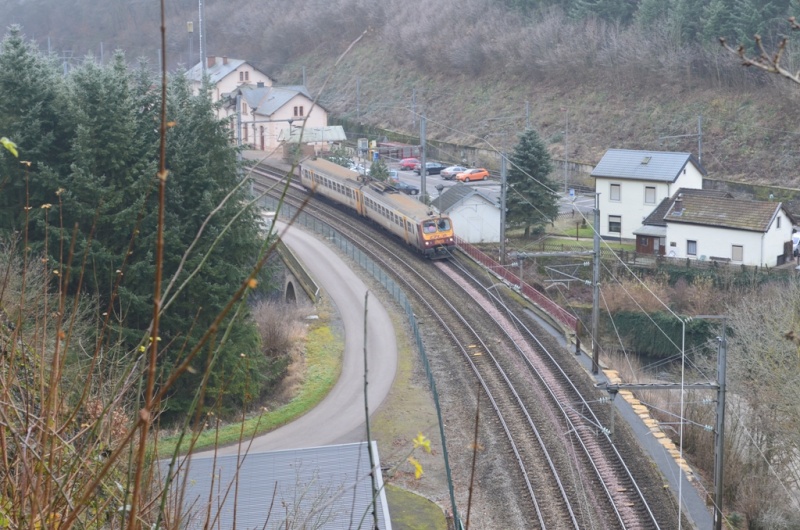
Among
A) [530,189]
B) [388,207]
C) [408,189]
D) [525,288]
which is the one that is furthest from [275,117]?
[525,288]

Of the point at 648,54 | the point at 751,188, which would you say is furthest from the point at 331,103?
the point at 751,188

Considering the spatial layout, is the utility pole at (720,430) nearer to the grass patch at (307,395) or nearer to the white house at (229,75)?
the grass patch at (307,395)

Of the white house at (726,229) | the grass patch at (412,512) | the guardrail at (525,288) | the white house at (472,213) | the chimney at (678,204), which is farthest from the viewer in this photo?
the white house at (472,213)

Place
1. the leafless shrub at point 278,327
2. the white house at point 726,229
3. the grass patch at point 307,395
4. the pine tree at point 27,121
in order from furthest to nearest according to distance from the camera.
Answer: the white house at point 726,229, the leafless shrub at point 278,327, the pine tree at point 27,121, the grass patch at point 307,395

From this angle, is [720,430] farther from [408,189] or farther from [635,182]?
[408,189]

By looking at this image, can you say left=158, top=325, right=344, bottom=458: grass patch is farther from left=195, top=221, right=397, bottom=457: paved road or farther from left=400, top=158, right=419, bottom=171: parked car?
left=400, top=158, right=419, bottom=171: parked car

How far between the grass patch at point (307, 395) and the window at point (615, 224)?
15418mm

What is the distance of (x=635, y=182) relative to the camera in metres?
35.1

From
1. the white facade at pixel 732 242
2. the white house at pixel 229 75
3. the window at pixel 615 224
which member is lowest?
the white facade at pixel 732 242

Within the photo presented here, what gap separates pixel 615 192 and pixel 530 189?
152 inches

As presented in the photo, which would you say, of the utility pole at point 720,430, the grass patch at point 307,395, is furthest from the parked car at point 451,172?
the utility pole at point 720,430

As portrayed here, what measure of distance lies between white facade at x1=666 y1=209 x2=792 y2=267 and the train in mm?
7796

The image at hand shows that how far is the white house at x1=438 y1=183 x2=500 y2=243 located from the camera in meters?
33.4

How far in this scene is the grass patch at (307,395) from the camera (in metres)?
17.5
